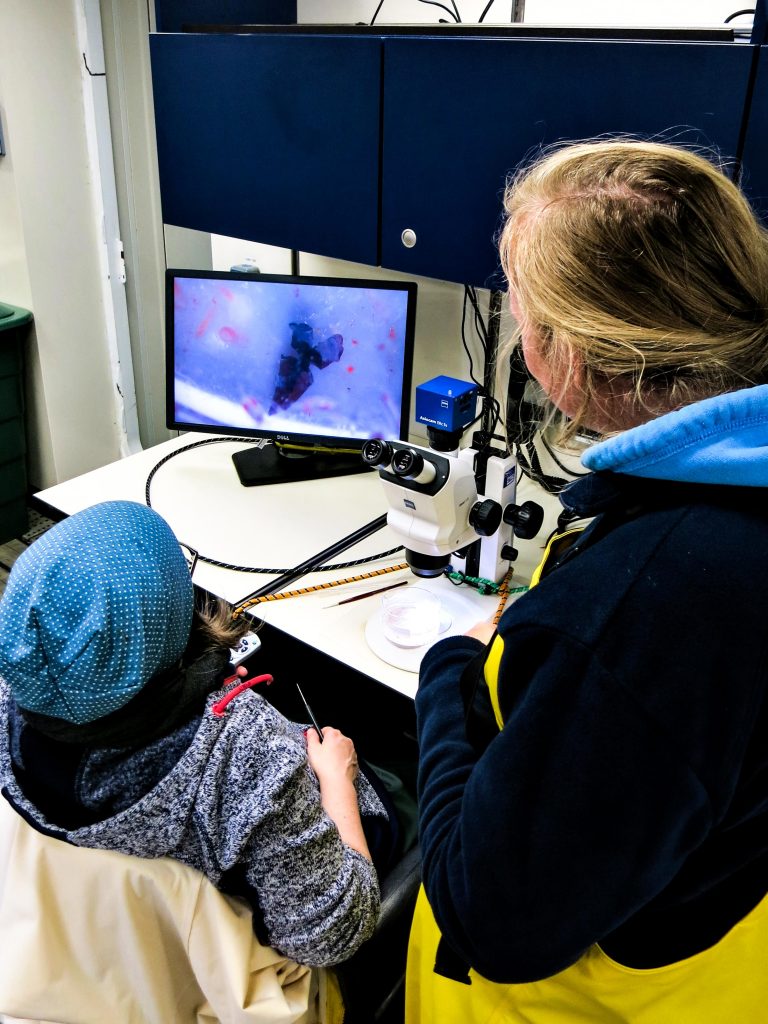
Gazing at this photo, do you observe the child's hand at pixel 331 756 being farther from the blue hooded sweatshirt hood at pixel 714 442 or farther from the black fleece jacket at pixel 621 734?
the blue hooded sweatshirt hood at pixel 714 442

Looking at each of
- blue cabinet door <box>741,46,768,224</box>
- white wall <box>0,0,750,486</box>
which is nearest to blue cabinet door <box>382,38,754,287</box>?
blue cabinet door <box>741,46,768,224</box>

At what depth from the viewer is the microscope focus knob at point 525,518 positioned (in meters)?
1.42

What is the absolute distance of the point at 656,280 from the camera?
660 millimetres

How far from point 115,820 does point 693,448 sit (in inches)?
28.7

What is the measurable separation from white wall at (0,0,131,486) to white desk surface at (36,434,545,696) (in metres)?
0.80

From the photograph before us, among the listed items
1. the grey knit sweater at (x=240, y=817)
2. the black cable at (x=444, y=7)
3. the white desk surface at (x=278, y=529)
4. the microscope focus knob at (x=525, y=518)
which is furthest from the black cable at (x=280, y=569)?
A: the black cable at (x=444, y=7)

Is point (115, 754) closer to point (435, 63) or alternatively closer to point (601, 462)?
point (601, 462)

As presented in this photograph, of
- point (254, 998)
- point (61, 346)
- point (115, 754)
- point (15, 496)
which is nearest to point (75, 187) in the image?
point (61, 346)

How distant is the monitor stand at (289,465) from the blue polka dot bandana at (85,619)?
3.23ft

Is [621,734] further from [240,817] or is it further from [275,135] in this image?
[275,135]

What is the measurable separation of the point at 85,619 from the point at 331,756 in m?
0.52

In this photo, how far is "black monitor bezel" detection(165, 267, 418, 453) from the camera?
1.75 m

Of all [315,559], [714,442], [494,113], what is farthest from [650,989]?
[494,113]

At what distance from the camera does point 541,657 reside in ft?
1.99
